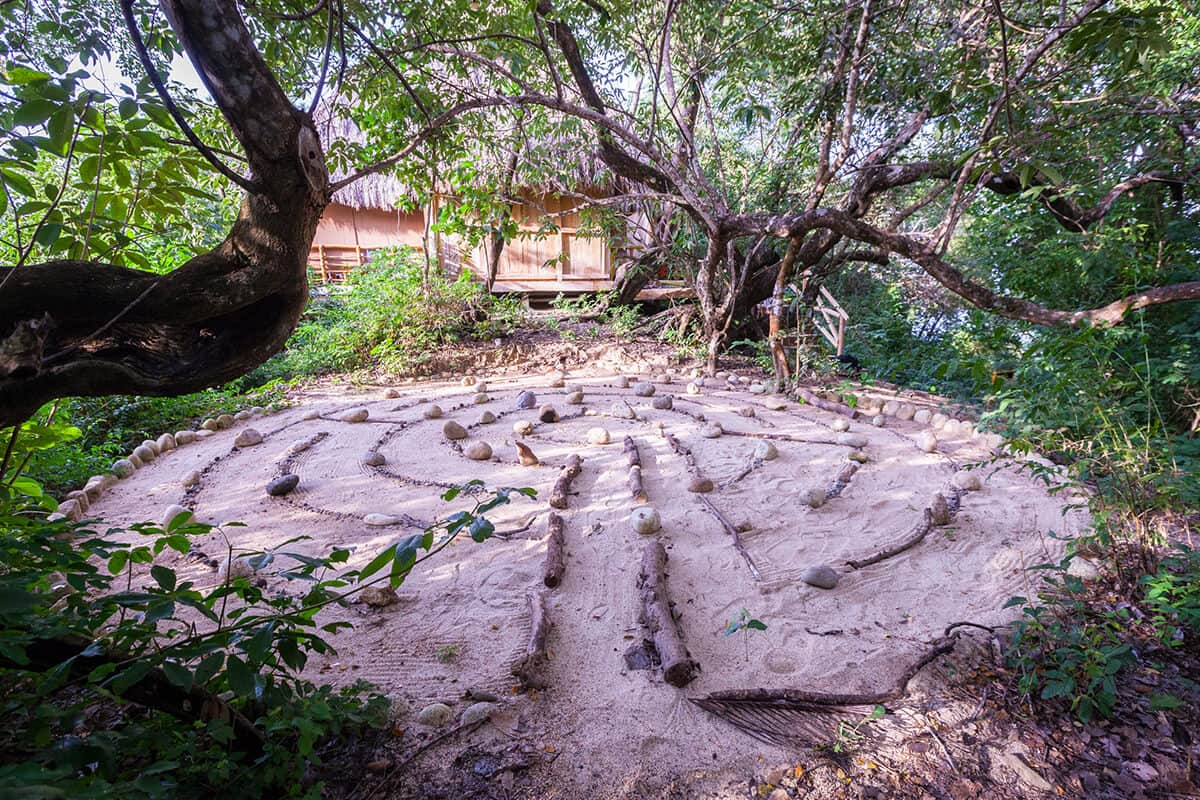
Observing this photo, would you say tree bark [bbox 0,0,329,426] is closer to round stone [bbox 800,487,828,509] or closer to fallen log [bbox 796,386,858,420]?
round stone [bbox 800,487,828,509]

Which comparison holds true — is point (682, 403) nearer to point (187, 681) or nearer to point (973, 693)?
point (973, 693)

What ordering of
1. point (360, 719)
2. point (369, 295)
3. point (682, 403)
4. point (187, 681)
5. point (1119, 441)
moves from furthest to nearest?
point (369, 295) < point (682, 403) < point (1119, 441) < point (360, 719) < point (187, 681)

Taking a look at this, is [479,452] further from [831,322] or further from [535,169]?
[831,322]

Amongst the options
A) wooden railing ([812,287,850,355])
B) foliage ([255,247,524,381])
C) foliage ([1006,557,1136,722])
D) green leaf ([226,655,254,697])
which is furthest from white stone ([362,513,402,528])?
wooden railing ([812,287,850,355])

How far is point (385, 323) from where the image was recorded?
22.5 ft

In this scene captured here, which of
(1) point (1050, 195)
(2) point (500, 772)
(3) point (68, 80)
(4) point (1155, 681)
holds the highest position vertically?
(1) point (1050, 195)

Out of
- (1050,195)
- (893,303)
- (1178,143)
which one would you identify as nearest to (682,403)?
(1050,195)

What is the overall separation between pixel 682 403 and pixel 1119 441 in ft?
10.8

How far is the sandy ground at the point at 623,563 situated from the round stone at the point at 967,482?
7 cm

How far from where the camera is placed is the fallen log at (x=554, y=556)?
2416 mm

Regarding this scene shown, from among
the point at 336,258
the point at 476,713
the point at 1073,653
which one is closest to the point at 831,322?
the point at 1073,653

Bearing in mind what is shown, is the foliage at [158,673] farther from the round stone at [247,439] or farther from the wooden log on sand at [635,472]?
the round stone at [247,439]

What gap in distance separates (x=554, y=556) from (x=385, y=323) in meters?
5.33

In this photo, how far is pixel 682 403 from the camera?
5340 millimetres
